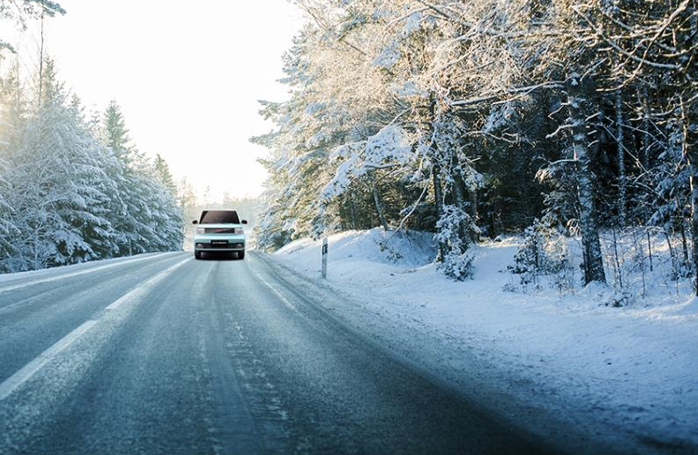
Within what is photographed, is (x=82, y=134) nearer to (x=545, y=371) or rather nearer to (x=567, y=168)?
(x=567, y=168)

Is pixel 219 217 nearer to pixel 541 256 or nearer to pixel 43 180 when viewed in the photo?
pixel 43 180

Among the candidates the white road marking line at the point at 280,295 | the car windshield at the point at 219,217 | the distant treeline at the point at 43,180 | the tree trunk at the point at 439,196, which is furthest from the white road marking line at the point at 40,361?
the distant treeline at the point at 43,180

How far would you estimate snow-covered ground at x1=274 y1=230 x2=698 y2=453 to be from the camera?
2840 millimetres

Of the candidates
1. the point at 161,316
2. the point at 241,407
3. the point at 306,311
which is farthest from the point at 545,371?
the point at 161,316

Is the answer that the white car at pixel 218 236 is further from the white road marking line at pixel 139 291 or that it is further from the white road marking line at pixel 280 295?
the white road marking line at pixel 280 295

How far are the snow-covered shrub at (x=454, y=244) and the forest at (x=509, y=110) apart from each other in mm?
49

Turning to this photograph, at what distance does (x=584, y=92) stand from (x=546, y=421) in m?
7.27

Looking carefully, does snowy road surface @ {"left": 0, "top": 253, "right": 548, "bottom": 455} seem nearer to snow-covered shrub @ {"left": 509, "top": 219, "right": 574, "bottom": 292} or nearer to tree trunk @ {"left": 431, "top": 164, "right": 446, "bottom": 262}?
snow-covered shrub @ {"left": 509, "top": 219, "right": 574, "bottom": 292}

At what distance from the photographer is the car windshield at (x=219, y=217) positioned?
18.8 m

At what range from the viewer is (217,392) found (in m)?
3.12

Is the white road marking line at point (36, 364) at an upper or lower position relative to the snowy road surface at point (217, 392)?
upper

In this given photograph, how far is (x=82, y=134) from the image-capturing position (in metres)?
28.6

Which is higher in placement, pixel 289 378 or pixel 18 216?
pixel 18 216

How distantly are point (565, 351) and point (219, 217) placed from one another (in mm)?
16710
